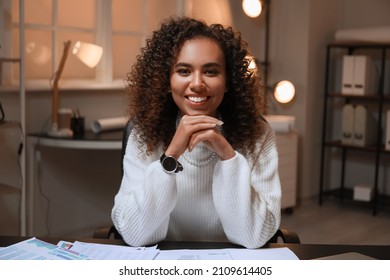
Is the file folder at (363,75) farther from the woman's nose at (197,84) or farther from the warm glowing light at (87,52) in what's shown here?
the woman's nose at (197,84)

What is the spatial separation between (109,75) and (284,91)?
103cm

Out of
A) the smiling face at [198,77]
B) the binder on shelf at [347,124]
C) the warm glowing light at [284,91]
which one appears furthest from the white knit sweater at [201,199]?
the binder on shelf at [347,124]

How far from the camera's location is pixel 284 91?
3199 mm

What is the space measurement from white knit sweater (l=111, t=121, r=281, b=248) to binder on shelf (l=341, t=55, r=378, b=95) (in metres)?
2.28

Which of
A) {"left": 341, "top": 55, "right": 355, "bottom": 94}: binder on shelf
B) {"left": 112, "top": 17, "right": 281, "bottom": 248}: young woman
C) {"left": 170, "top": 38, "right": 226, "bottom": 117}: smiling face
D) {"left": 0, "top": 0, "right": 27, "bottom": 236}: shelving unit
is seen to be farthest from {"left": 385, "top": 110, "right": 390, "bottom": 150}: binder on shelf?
{"left": 170, "top": 38, "right": 226, "bottom": 117}: smiling face

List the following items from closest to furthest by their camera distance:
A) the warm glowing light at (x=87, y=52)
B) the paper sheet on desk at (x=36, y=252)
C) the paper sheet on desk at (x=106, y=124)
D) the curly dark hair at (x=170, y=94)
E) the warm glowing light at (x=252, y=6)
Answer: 1. the paper sheet on desk at (x=36, y=252)
2. the curly dark hair at (x=170, y=94)
3. the warm glowing light at (x=87, y=52)
4. the paper sheet on desk at (x=106, y=124)
5. the warm glowing light at (x=252, y=6)

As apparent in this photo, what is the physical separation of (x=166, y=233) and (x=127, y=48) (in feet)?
6.65

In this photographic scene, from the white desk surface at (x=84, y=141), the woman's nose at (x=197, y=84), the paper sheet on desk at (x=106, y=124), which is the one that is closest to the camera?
the woman's nose at (x=197, y=84)

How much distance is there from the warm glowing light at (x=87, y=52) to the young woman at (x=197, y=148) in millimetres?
1255

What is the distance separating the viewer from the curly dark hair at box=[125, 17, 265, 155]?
1107 millimetres

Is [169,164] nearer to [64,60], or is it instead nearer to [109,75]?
[64,60]

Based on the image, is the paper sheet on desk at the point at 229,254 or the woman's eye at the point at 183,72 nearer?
the paper sheet on desk at the point at 229,254

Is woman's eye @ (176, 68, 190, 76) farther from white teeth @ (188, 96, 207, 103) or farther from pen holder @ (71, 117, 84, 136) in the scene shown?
pen holder @ (71, 117, 84, 136)

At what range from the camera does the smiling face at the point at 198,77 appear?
0.99m
